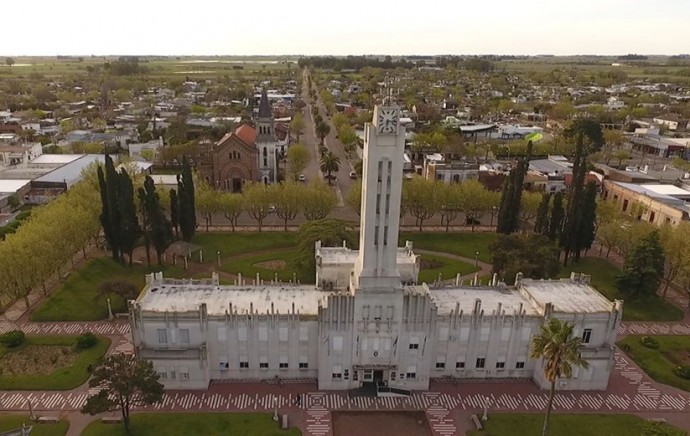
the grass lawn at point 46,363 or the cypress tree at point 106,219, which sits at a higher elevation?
the cypress tree at point 106,219

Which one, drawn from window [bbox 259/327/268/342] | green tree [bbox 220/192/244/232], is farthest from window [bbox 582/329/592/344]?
green tree [bbox 220/192/244/232]

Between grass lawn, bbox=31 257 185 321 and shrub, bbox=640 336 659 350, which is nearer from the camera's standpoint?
shrub, bbox=640 336 659 350

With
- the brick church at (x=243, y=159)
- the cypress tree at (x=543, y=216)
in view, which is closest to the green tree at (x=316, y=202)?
the brick church at (x=243, y=159)

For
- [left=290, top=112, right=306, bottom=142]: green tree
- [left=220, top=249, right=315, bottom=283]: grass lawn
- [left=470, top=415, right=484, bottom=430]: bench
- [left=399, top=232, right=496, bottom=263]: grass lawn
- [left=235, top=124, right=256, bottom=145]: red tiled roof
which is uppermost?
[left=235, top=124, right=256, bottom=145]: red tiled roof

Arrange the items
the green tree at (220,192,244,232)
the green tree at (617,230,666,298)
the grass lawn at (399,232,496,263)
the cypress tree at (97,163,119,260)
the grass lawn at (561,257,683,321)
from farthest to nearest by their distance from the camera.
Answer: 1. the green tree at (220,192,244,232)
2. the grass lawn at (399,232,496,263)
3. the cypress tree at (97,163,119,260)
4. the grass lawn at (561,257,683,321)
5. the green tree at (617,230,666,298)

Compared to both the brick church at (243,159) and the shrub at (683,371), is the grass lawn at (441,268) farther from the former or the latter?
the brick church at (243,159)

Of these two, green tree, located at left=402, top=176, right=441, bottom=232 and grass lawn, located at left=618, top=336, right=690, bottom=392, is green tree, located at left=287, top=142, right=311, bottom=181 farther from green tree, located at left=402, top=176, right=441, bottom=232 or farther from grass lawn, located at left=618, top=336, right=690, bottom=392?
grass lawn, located at left=618, top=336, right=690, bottom=392
